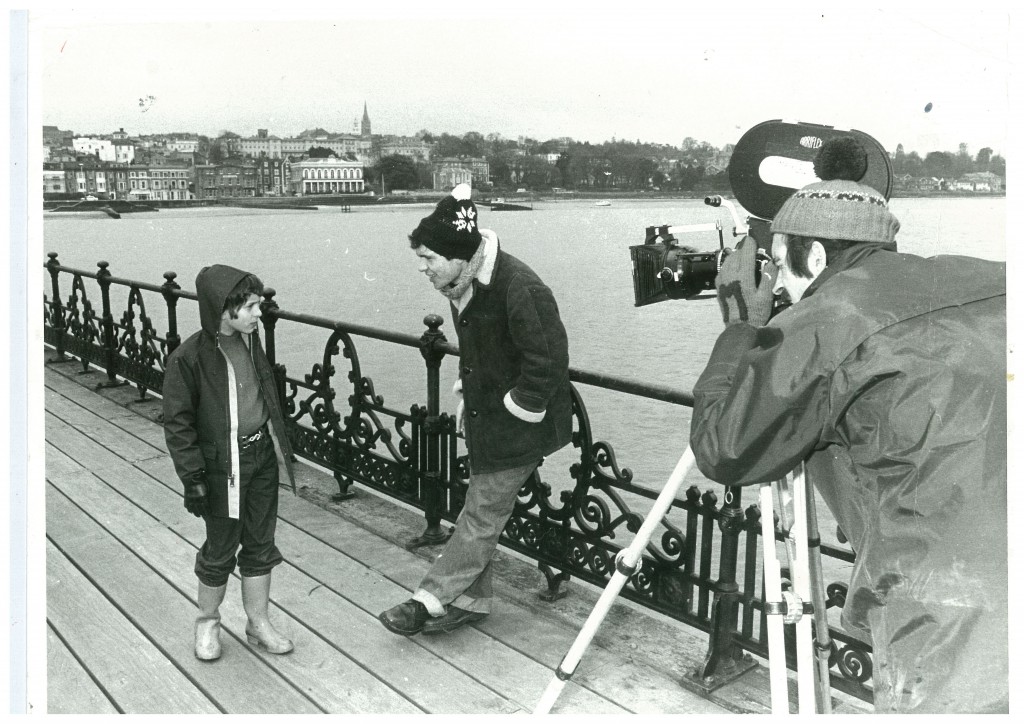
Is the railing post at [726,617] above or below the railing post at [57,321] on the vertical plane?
below

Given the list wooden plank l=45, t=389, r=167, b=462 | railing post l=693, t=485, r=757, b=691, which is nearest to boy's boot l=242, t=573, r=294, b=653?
railing post l=693, t=485, r=757, b=691

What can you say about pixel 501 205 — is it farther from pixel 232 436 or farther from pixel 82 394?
pixel 82 394

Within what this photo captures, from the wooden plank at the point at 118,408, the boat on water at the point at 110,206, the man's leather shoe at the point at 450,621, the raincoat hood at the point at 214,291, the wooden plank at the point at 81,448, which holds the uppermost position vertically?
the boat on water at the point at 110,206

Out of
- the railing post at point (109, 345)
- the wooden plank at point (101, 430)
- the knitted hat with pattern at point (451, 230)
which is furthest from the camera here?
the railing post at point (109, 345)

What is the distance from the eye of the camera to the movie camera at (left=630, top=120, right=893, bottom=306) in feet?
6.97

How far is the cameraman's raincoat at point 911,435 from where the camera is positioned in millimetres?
1603

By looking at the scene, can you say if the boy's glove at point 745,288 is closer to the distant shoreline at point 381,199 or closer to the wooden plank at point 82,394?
the distant shoreline at point 381,199

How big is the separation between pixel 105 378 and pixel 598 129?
183 inches

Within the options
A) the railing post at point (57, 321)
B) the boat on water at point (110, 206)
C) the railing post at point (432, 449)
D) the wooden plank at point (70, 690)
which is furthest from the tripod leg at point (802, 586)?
the railing post at point (57, 321)

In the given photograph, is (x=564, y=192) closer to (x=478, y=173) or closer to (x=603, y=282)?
(x=478, y=173)

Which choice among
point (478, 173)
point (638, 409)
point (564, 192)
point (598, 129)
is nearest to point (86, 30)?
point (478, 173)

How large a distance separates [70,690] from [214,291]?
1.26 metres

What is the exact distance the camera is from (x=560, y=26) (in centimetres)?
237

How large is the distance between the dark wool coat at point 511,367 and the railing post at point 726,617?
623mm
